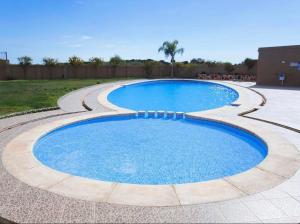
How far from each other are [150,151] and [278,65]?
18248 millimetres

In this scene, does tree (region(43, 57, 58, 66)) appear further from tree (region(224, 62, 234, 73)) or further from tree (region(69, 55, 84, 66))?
tree (region(224, 62, 234, 73))

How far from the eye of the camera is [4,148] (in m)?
6.53

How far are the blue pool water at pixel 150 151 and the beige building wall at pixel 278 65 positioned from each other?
575 inches

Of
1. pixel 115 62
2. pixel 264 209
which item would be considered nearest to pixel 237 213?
pixel 264 209

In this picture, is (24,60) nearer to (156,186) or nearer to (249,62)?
(249,62)

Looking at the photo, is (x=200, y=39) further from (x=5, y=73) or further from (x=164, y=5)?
(x=5, y=73)

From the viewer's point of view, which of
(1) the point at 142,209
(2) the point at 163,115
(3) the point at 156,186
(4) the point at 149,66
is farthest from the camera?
(4) the point at 149,66

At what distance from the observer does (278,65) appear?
21.4 meters

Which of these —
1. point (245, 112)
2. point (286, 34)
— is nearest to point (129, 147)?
point (245, 112)

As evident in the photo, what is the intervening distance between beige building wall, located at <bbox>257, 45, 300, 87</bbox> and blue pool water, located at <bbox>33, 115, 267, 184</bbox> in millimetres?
14598

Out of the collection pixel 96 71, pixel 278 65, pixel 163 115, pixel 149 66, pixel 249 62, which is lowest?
pixel 163 115

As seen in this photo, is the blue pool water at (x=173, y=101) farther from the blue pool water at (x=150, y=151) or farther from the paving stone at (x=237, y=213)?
the paving stone at (x=237, y=213)

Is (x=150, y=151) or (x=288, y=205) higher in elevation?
(x=288, y=205)

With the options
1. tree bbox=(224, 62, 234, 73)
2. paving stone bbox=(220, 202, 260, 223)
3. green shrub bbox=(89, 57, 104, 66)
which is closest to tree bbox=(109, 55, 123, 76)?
green shrub bbox=(89, 57, 104, 66)
